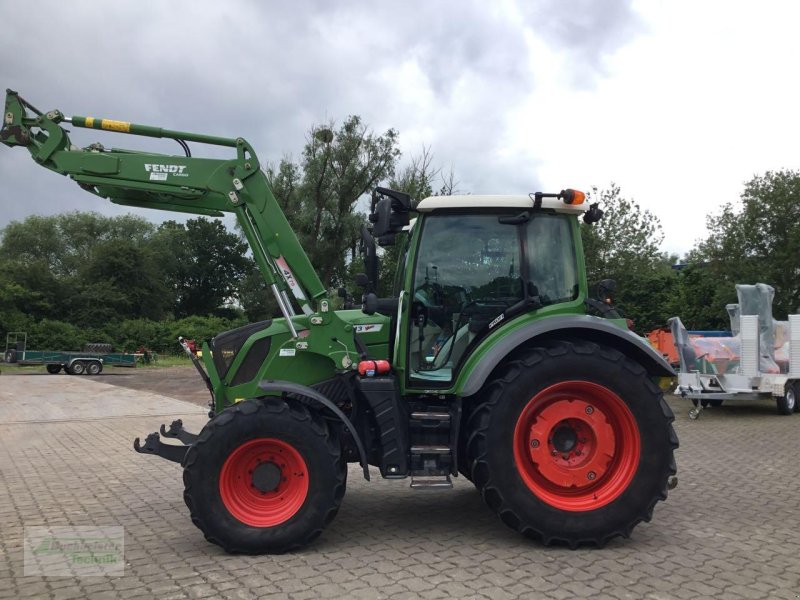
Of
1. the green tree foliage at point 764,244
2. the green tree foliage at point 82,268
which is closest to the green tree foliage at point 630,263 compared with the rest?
the green tree foliage at point 764,244

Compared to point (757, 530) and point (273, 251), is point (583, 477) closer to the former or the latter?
point (757, 530)

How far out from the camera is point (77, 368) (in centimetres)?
2831

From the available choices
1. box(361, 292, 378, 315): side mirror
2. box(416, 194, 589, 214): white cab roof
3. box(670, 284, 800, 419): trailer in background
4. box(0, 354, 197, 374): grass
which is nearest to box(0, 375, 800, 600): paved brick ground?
box(361, 292, 378, 315): side mirror

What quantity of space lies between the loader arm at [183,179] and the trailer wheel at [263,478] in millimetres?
868

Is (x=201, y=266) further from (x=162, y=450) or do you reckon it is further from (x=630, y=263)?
(x=162, y=450)

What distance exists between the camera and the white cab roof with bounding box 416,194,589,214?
534cm

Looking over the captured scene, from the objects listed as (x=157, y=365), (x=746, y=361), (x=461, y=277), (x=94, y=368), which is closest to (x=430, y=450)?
(x=461, y=277)

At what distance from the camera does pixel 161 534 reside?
533 centimetres

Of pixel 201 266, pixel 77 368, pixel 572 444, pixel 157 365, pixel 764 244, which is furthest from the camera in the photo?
pixel 201 266

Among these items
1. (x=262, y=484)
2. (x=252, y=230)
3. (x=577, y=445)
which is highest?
(x=252, y=230)

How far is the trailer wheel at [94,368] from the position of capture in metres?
28.7

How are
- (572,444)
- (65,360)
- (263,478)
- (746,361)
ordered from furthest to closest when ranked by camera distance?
(65,360)
(746,361)
(572,444)
(263,478)

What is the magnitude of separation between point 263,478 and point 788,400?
12.6m

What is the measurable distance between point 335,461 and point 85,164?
10.3 ft
